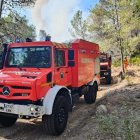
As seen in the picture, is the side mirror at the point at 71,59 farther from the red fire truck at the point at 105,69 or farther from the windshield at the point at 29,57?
the red fire truck at the point at 105,69

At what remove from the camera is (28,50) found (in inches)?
390

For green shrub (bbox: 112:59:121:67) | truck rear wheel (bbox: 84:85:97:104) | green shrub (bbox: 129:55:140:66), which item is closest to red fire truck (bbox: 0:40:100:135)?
truck rear wheel (bbox: 84:85:97:104)

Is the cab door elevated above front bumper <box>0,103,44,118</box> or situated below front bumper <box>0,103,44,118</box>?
above

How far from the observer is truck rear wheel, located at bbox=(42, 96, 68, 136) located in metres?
8.83

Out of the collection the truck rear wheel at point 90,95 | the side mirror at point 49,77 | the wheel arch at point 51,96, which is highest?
the side mirror at point 49,77

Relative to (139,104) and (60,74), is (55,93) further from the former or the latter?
(139,104)

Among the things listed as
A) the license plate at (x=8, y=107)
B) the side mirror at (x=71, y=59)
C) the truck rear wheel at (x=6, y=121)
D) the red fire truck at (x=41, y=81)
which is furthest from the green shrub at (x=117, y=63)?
the license plate at (x=8, y=107)

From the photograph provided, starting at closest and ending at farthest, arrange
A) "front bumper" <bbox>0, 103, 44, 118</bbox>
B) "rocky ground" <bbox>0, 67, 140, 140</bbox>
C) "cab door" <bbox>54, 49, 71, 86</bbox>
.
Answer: "rocky ground" <bbox>0, 67, 140, 140</bbox>
"front bumper" <bbox>0, 103, 44, 118</bbox>
"cab door" <bbox>54, 49, 71, 86</bbox>

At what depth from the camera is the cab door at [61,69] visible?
9789 mm

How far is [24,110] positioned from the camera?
8477 mm

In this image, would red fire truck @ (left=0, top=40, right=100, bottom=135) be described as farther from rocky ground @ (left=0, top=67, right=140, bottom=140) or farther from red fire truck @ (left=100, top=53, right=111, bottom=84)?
red fire truck @ (left=100, top=53, right=111, bottom=84)

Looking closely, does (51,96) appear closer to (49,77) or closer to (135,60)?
(49,77)

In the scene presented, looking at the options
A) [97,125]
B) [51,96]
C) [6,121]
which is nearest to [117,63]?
[97,125]

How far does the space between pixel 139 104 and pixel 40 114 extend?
5.39m
